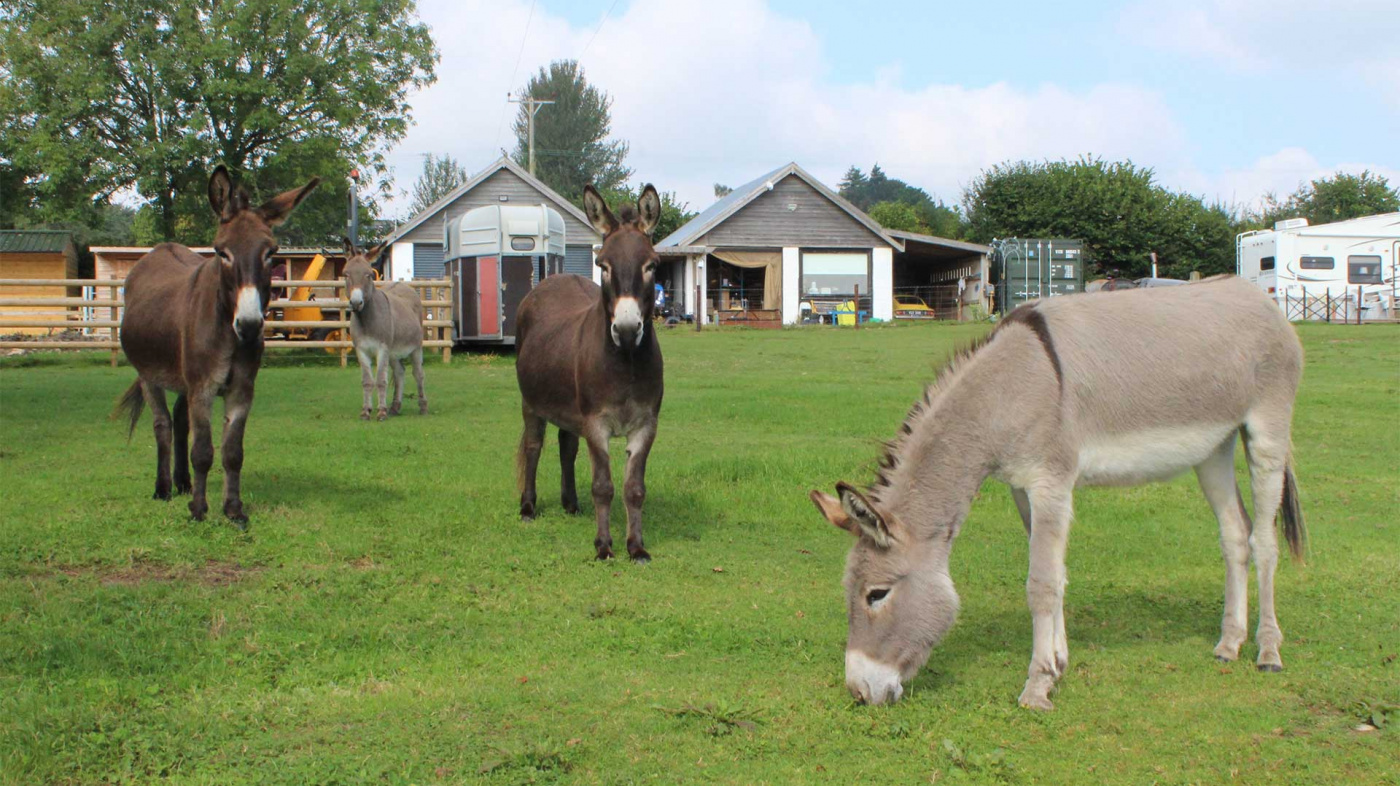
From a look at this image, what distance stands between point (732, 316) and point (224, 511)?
35366 mm

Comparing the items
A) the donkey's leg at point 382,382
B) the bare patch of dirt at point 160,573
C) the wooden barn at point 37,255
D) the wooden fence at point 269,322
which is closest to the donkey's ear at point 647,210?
the bare patch of dirt at point 160,573

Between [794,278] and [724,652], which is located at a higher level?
[794,278]

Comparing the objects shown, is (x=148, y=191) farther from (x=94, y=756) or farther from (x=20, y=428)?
(x=94, y=756)

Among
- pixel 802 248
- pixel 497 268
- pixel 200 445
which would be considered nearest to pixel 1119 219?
pixel 802 248

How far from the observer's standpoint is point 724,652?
5.75m

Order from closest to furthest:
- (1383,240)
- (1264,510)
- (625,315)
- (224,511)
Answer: (1264,510)
(625,315)
(224,511)
(1383,240)

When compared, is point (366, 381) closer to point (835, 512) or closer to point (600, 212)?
point (600, 212)

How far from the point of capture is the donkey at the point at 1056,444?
4.99 meters

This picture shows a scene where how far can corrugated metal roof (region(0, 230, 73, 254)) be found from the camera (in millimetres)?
44344

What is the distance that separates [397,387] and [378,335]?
2.60 ft

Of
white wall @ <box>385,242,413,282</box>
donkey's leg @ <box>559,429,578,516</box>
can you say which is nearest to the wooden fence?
donkey's leg @ <box>559,429,578,516</box>

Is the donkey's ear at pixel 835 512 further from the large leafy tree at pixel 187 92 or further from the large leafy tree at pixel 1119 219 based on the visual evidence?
the large leafy tree at pixel 1119 219

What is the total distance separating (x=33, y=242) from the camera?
148 ft

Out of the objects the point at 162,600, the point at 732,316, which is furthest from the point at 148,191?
the point at 162,600
